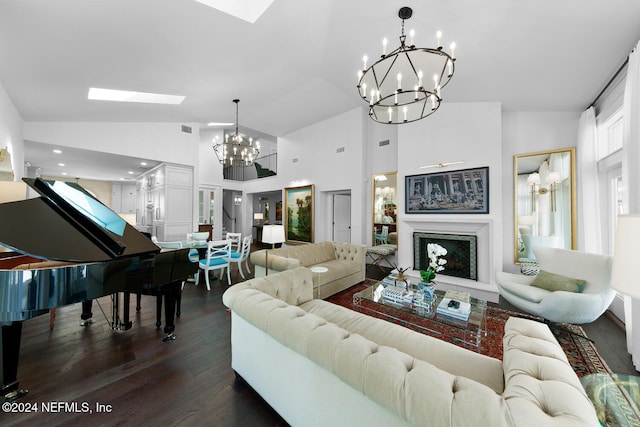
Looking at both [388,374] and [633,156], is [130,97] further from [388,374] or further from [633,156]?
[633,156]

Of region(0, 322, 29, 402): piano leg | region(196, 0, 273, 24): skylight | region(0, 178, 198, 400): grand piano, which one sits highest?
region(196, 0, 273, 24): skylight

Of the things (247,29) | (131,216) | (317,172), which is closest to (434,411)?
(247,29)

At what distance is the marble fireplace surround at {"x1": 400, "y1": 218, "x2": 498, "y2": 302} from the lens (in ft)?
12.6

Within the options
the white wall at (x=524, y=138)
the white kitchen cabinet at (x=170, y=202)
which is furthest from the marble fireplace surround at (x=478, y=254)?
the white kitchen cabinet at (x=170, y=202)

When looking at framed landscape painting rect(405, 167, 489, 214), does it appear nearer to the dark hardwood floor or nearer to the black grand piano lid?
the dark hardwood floor

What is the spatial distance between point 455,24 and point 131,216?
597cm

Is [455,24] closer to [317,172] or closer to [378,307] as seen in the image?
[378,307]

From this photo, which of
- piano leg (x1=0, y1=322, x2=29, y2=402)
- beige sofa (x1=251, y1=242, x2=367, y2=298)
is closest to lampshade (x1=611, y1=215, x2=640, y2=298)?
beige sofa (x1=251, y1=242, x2=367, y2=298)

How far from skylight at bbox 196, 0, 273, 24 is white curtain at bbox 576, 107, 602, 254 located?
458cm

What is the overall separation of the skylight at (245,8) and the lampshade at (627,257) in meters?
3.29

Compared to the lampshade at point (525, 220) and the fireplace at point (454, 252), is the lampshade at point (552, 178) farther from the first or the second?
the fireplace at point (454, 252)

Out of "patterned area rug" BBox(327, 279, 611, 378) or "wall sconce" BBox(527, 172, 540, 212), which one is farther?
"wall sconce" BBox(527, 172, 540, 212)

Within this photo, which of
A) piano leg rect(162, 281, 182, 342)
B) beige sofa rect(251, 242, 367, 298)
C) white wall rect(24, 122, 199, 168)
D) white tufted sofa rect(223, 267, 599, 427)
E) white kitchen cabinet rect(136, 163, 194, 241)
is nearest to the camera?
white tufted sofa rect(223, 267, 599, 427)

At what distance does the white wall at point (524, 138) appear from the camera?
3715mm
